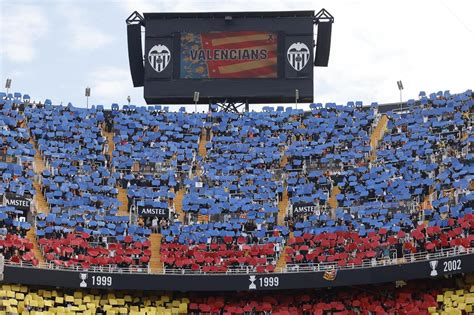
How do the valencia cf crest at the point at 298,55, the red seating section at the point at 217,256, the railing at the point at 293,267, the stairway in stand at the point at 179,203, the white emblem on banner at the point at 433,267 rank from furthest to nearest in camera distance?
the valencia cf crest at the point at 298,55 < the stairway in stand at the point at 179,203 < the red seating section at the point at 217,256 < the railing at the point at 293,267 < the white emblem on banner at the point at 433,267

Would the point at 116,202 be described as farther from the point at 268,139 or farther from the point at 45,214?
the point at 268,139

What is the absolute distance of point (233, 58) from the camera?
80750 millimetres

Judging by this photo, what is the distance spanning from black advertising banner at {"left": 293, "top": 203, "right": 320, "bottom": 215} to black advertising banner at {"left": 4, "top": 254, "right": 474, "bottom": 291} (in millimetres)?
7232

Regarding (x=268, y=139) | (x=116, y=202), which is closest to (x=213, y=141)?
(x=268, y=139)

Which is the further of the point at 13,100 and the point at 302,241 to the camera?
the point at 13,100

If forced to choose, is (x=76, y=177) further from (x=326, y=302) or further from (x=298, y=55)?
(x=298, y=55)

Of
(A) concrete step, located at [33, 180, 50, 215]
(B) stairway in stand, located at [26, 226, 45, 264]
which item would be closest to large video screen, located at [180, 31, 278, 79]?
(A) concrete step, located at [33, 180, 50, 215]

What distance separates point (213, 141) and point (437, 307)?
24.5 meters

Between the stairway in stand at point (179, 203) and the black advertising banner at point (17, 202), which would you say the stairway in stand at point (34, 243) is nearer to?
the black advertising banner at point (17, 202)

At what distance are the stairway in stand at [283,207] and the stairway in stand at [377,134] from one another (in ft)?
21.7

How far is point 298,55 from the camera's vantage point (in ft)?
263

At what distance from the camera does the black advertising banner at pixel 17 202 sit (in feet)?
215

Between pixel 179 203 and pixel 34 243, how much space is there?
11291 mm

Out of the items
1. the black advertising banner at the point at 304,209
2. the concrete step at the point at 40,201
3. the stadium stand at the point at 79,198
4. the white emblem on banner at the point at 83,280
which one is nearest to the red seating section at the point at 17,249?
the stadium stand at the point at 79,198
